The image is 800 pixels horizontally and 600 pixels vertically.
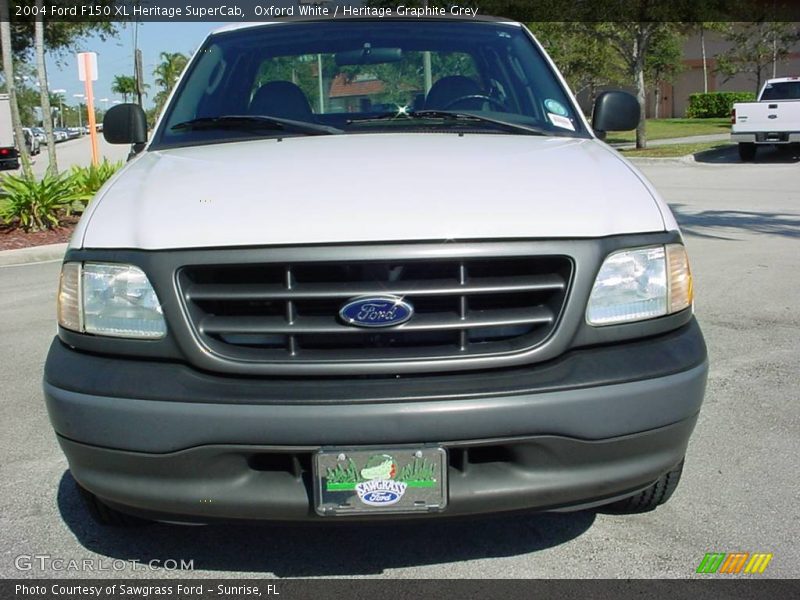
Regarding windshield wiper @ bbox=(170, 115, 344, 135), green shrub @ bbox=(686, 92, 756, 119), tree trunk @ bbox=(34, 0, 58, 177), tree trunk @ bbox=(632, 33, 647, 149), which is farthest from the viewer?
green shrub @ bbox=(686, 92, 756, 119)

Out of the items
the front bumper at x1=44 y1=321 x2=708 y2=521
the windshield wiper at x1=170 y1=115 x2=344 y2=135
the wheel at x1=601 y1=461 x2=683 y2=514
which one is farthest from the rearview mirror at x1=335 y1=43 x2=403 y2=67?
the wheel at x1=601 y1=461 x2=683 y2=514

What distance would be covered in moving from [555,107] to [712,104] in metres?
46.5

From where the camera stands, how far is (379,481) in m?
2.37

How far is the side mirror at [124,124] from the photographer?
13.4 ft

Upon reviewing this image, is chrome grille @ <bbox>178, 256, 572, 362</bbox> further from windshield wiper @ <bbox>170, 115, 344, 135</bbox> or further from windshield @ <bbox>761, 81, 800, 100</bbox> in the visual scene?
windshield @ <bbox>761, 81, 800, 100</bbox>

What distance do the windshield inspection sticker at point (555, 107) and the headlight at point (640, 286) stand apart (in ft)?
4.15

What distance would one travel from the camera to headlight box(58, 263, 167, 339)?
8.24 feet

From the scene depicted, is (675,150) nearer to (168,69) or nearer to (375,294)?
(375,294)

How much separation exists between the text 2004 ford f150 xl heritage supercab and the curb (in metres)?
7.69

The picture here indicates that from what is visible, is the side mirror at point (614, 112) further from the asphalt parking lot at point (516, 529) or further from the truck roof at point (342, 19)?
the asphalt parking lot at point (516, 529)

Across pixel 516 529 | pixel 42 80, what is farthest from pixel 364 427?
pixel 42 80

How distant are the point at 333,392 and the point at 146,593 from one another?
1.00 metres

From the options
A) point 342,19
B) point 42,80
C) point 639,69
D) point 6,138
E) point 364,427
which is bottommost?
point 364,427

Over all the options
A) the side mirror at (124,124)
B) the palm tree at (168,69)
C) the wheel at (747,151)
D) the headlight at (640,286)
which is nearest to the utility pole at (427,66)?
the side mirror at (124,124)
